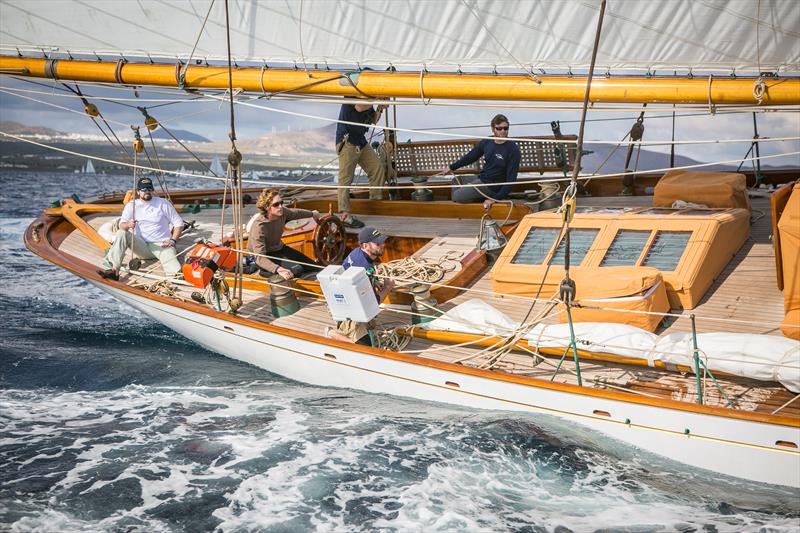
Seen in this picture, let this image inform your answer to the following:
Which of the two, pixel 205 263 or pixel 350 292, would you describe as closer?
pixel 350 292

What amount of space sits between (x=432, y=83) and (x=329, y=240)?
2223 millimetres

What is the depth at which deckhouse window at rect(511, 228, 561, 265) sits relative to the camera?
273 inches

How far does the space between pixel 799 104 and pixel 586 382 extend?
275cm

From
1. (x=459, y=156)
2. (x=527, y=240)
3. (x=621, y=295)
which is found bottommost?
(x=621, y=295)

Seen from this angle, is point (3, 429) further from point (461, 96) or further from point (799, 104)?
point (799, 104)

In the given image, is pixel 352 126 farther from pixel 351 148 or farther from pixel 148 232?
pixel 148 232

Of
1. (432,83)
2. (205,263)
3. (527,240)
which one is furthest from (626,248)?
(205,263)

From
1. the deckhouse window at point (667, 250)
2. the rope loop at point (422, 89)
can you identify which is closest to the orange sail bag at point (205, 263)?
the rope loop at point (422, 89)

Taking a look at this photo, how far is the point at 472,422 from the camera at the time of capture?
244 inches

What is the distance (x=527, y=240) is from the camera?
281 inches

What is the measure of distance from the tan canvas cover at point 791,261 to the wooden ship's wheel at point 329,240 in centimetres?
442

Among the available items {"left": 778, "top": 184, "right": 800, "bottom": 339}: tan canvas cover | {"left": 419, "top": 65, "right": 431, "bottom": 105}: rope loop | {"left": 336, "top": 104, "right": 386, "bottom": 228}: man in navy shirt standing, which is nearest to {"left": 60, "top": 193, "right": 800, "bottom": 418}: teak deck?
{"left": 778, "top": 184, "right": 800, "bottom": 339}: tan canvas cover

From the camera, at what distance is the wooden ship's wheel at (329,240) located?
8.18m

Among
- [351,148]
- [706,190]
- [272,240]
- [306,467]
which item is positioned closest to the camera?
[306,467]
